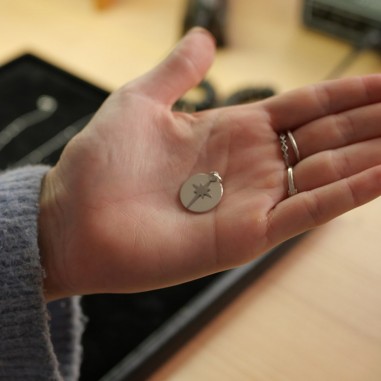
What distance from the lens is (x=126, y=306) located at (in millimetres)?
738

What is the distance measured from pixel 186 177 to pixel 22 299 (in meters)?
0.20

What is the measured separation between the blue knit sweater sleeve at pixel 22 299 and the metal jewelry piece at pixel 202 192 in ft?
0.49

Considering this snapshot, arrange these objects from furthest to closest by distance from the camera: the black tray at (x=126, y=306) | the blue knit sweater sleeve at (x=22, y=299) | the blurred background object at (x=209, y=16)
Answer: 1. the blurred background object at (x=209, y=16)
2. the black tray at (x=126, y=306)
3. the blue knit sweater sleeve at (x=22, y=299)

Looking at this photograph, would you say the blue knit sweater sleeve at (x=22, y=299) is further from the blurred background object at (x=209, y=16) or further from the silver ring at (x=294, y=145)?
the blurred background object at (x=209, y=16)

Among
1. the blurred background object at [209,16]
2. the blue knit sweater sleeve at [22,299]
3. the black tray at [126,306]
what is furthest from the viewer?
the blurred background object at [209,16]

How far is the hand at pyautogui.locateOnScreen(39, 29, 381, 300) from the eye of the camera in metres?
0.50

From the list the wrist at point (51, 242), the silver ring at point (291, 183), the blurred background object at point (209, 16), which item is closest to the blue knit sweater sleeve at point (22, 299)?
the wrist at point (51, 242)

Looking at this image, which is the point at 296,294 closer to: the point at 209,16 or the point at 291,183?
the point at 291,183

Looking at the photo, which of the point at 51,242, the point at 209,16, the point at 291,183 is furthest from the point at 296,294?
the point at 209,16

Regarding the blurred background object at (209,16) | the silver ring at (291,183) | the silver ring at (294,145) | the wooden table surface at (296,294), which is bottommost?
the wooden table surface at (296,294)

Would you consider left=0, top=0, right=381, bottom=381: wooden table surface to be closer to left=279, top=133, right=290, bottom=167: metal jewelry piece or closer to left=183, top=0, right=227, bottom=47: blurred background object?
left=183, top=0, right=227, bottom=47: blurred background object

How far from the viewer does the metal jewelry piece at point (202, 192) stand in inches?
21.5

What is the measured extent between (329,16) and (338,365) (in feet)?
2.15

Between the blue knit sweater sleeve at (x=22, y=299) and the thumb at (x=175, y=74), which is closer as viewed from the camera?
the blue knit sweater sleeve at (x=22, y=299)
